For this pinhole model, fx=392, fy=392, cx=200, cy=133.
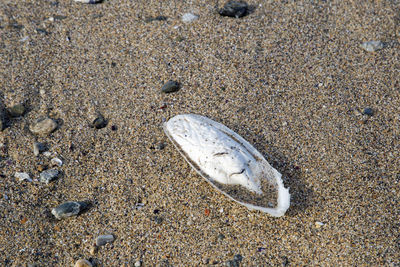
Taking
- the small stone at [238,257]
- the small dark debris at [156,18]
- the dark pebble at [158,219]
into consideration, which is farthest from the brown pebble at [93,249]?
the small dark debris at [156,18]

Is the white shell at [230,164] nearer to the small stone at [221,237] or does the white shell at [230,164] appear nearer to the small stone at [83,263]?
the small stone at [221,237]

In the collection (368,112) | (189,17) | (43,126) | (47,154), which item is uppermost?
(189,17)

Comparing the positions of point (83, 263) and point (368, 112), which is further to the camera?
point (368, 112)

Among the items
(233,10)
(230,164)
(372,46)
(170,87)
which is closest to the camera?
(230,164)

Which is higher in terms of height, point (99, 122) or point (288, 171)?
point (99, 122)

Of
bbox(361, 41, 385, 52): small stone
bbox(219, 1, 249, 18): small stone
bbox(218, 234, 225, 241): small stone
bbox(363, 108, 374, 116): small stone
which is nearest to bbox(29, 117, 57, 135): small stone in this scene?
bbox(218, 234, 225, 241): small stone

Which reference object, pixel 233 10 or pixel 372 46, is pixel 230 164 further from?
pixel 372 46

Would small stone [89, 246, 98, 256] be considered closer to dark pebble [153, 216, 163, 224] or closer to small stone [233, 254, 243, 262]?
dark pebble [153, 216, 163, 224]

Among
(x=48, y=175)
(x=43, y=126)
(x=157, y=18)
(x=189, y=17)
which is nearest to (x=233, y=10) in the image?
(x=189, y=17)
